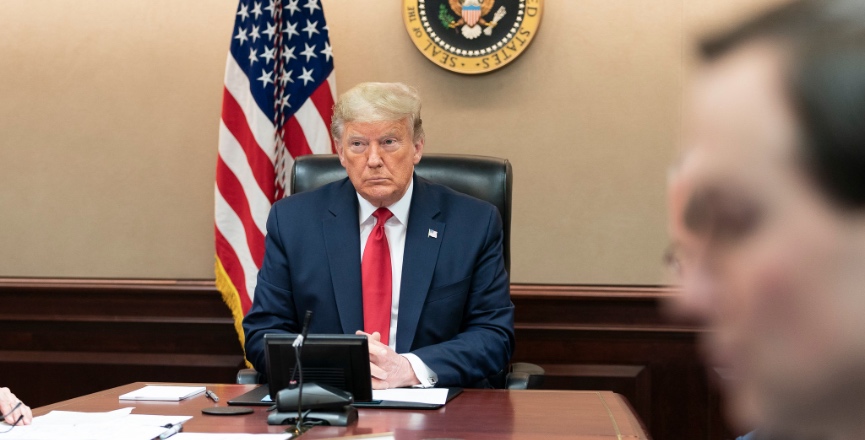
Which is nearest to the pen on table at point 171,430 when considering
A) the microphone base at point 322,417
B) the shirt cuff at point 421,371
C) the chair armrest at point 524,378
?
the microphone base at point 322,417

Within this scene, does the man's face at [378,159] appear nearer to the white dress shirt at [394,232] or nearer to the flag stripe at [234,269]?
the white dress shirt at [394,232]

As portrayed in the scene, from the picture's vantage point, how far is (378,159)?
109 inches

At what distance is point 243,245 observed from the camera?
3902mm

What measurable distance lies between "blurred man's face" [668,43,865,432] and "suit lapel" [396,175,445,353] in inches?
94.1

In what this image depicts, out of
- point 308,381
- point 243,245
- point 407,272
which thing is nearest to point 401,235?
point 407,272

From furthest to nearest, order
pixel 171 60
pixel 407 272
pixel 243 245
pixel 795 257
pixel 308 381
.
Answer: pixel 171 60
pixel 243 245
pixel 407 272
pixel 308 381
pixel 795 257

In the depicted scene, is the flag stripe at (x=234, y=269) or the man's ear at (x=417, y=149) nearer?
the man's ear at (x=417, y=149)

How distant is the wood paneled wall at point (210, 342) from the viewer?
158 inches

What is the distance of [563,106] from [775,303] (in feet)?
12.5

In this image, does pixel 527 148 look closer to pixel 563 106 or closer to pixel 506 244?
pixel 563 106

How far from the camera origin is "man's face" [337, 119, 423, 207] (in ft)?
9.18

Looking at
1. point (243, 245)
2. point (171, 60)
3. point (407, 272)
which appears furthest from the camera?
point (171, 60)

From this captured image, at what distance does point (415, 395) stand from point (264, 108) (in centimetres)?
201

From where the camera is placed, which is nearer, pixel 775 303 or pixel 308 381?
pixel 775 303
